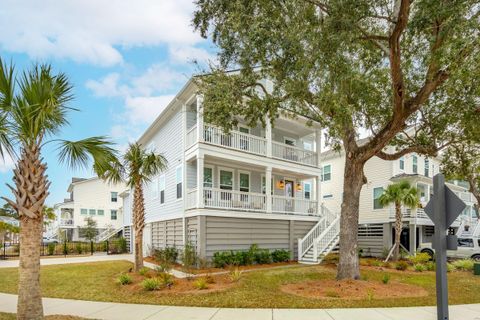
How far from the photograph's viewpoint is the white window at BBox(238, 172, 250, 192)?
20.2 m

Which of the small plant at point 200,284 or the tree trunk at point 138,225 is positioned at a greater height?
the tree trunk at point 138,225

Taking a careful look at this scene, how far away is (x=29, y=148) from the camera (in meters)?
6.89

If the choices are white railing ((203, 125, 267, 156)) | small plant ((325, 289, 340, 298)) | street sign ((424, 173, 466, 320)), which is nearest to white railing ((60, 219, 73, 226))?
white railing ((203, 125, 267, 156))

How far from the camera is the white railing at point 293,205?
19.6 metres

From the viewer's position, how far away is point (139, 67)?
15.7 m

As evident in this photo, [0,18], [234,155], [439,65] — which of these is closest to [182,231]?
[234,155]

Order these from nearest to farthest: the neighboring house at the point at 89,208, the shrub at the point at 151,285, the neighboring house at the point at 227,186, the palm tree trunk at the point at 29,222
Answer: the palm tree trunk at the point at 29,222
the shrub at the point at 151,285
the neighboring house at the point at 227,186
the neighboring house at the point at 89,208

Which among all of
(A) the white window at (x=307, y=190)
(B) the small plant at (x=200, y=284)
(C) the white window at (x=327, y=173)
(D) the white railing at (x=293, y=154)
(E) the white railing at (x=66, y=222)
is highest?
(D) the white railing at (x=293, y=154)

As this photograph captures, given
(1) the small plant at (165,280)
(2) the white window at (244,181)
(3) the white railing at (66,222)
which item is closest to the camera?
(1) the small plant at (165,280)

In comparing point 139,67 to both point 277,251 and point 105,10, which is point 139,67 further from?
point 277,251

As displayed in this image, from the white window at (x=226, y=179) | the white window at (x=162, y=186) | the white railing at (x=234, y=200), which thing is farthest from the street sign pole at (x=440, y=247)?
the white window at (x=162, y=186)

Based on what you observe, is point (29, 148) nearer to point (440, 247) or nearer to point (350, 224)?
point (440, 247)

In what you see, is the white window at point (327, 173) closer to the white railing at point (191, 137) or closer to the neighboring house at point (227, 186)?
the neighboring house at point (227, 186)

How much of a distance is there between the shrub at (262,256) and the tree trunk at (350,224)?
5836 millimetres
